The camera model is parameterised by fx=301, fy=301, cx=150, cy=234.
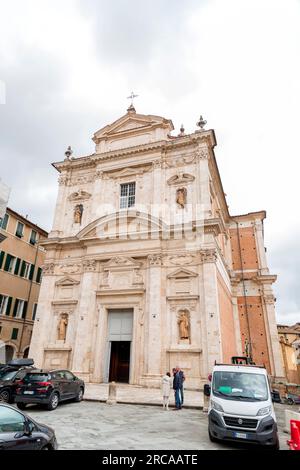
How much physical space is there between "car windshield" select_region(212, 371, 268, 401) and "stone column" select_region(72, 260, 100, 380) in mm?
11592

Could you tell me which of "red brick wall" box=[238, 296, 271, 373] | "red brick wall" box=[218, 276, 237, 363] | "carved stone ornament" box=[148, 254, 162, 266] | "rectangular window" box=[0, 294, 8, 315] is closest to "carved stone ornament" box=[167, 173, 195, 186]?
"carved stone ornament" box=[148, 254, 162, 266]

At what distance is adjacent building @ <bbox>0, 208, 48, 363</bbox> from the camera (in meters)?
25.6

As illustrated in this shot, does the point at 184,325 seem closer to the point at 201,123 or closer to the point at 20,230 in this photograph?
the point at 201,123

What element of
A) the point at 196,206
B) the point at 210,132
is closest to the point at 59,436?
the point at 196,206

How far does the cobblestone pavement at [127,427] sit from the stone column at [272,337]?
1351 cm

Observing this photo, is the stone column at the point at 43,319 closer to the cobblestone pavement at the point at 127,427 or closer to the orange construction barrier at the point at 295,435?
the cobblestone pavement at the point at 127,427

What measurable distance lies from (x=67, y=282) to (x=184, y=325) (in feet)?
29.5

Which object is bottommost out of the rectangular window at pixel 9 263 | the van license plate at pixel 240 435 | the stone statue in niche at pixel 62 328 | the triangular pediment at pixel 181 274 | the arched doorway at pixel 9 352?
the van license plate at pixel 240 435

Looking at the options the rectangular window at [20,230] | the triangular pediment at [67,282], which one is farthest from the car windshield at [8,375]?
the rectangular window at [20,230]

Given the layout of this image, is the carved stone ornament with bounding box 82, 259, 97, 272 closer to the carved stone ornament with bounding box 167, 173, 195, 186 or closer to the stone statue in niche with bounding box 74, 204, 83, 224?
the stone statue in niche with bounding box 74, 204, 83, 224

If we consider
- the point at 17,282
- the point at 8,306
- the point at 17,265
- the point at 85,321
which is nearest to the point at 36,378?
the point at 85,321

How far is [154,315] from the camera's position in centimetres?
1784

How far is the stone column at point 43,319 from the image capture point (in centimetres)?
1961
